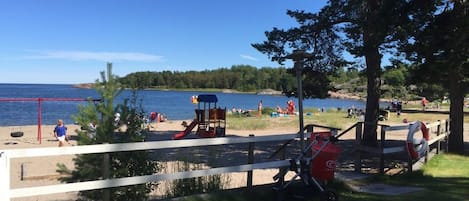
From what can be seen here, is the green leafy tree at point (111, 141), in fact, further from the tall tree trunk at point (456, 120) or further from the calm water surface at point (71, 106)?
the tall tree trunk at point (456, 120)

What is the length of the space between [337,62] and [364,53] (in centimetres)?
235

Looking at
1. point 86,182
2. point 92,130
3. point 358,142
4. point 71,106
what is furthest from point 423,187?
point 71,106

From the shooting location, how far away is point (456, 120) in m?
15.6

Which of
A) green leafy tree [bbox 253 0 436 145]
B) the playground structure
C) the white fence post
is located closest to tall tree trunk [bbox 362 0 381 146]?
green leafy tree [bbox 253 0 436 145]

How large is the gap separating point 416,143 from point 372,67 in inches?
164

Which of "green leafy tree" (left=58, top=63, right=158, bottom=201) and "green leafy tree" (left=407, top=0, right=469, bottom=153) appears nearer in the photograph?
"green leafy tree" (left=58, top=63, right=158, bottom=201)

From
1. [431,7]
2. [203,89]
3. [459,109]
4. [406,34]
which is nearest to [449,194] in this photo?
[406,34]

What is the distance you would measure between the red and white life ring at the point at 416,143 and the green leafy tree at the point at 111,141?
6265mm

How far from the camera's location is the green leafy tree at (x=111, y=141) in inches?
229

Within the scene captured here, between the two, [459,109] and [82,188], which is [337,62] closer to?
[459,109]

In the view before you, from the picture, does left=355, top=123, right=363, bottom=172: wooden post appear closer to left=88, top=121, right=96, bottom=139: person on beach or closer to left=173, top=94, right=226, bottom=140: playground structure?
left=88, top=121, right=96, bottom=139: person on beach

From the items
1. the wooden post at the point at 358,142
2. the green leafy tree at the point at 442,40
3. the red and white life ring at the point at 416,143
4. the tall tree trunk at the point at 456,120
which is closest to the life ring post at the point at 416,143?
A: the red and white life ring at the point at 416,143

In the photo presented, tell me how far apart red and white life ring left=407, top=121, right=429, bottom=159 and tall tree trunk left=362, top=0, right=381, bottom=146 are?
1.07 m

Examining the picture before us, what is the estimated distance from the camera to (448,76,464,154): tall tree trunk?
15.3 m
